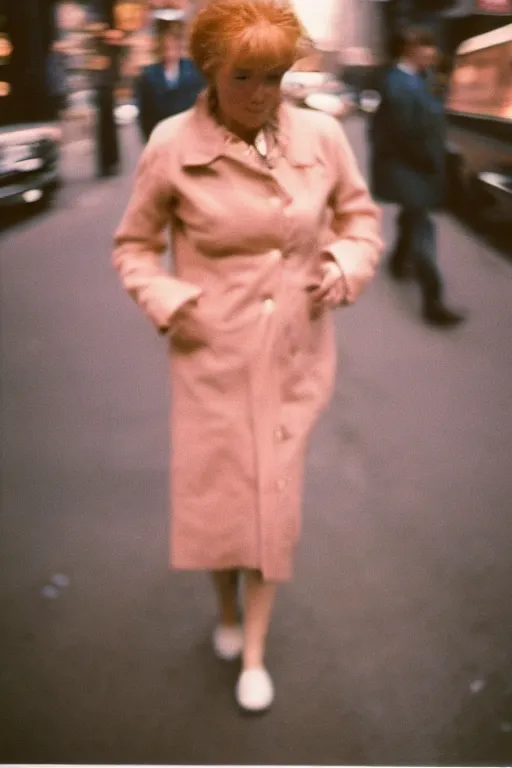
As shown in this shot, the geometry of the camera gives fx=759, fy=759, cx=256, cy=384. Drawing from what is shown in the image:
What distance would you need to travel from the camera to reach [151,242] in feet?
4.62

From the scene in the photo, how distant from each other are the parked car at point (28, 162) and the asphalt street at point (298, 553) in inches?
1.7

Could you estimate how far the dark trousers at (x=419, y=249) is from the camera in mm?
1533

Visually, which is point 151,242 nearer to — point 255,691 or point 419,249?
point 419,249

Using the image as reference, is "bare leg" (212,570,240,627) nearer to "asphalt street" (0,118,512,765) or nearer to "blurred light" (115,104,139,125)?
"asphalt street" (0,118,512,765)

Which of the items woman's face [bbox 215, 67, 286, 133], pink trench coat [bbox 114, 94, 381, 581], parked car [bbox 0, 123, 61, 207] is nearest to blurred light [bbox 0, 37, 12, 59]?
parked car [bbox 0, 123, 61, 207]

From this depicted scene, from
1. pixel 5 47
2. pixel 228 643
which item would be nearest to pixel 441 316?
pixel 228 643

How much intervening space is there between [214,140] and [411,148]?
1.49ft

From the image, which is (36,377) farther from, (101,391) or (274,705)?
(274,705)

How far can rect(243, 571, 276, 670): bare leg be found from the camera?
1605 millimetres

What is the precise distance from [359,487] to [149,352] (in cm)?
56

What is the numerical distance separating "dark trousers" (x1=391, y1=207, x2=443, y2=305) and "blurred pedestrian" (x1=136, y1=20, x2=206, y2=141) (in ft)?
1.56

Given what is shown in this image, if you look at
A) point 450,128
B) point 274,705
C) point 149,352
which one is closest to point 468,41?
point 450,128

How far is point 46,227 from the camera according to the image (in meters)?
1.61

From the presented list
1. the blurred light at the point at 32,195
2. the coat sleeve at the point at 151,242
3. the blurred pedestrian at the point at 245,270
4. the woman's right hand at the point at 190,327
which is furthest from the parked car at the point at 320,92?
the blurred light at the point at 32,195
